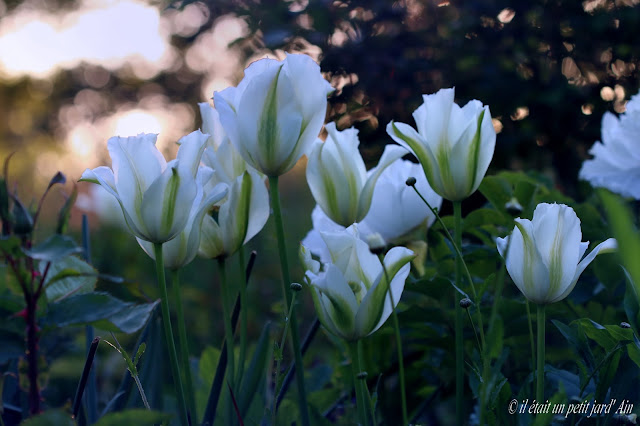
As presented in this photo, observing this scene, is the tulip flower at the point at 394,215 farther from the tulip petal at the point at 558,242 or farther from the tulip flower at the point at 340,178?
the tulip petal at the point at 558,242

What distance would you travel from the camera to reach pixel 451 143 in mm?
583

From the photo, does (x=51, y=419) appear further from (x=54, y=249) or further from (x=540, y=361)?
(x=540, y=361)

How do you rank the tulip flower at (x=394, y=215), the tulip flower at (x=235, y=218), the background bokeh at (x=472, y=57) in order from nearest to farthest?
the tulip flower at (x=235, y=218) → the tulip flower at (x=394, y=215) → the background bokeh at (x=472, y=57)

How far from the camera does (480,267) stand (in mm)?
816

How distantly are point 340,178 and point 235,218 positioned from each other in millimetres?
114

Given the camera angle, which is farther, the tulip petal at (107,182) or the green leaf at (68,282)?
the green leaf at (68,282)

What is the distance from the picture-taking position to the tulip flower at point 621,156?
837 mm

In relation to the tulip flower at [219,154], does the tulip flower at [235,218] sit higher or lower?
lower

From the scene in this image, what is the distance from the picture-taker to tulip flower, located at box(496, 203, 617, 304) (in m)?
0.49

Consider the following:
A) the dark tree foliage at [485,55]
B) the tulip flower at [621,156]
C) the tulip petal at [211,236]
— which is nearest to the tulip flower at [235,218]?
the tulip petal at [211,236]

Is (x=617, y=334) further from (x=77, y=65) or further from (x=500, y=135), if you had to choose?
(x=77, y=65)

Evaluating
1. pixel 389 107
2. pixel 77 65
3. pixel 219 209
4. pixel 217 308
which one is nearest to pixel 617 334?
pixel 219 209

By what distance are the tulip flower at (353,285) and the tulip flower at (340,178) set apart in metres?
0.08

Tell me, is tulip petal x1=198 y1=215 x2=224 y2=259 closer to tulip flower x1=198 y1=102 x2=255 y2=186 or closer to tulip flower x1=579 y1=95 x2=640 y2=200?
tulip flower x1=198 y1=102 x2=255 y2=186
